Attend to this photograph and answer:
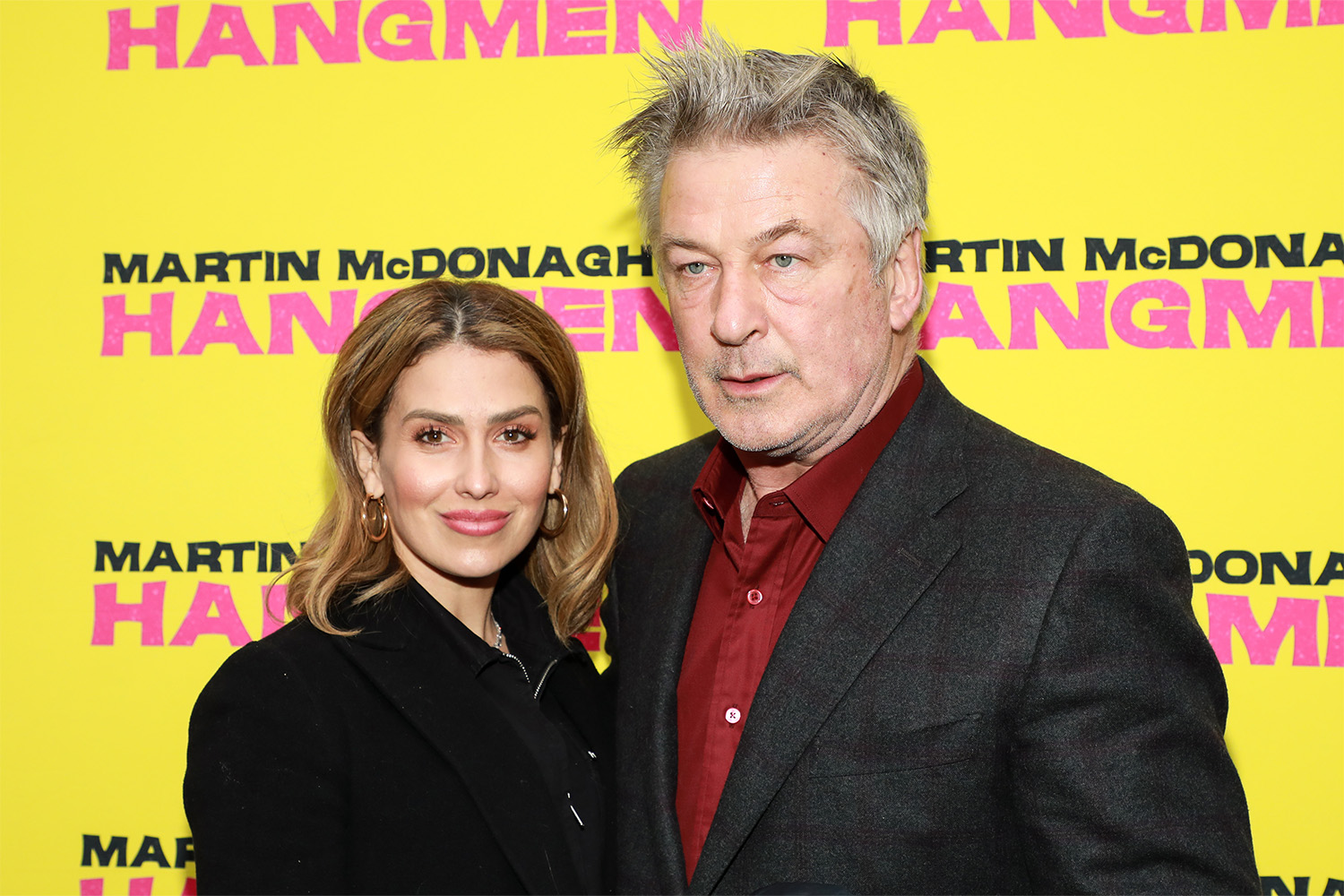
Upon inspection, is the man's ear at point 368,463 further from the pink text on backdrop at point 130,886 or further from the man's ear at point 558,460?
the pink text on backdrop at point 130,886

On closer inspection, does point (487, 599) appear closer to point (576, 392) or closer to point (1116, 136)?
point (576, 392)

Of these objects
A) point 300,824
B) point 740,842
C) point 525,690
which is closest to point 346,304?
point 525,690

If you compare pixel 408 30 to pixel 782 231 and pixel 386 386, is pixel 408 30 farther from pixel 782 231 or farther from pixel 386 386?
pixel 782 231

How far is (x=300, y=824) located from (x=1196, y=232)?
76.9 inches

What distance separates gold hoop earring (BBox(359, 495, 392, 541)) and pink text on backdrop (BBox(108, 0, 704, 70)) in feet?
3.59

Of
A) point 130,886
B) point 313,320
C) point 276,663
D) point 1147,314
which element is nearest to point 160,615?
point 130,886

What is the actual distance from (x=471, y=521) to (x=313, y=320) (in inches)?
35.6

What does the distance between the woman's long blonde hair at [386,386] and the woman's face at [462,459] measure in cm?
3

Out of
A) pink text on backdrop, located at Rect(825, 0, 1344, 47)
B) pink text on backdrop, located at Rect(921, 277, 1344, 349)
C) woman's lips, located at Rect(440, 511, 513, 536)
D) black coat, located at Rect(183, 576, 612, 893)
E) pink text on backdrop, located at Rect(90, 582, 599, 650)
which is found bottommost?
black coat, located at Rect(183, 576, 612, 893)

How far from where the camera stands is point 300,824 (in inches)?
58.1

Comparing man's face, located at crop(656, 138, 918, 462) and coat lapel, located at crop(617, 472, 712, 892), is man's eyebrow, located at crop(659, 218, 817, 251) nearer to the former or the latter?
man's face, located at crop(656, 138, 918, 462)

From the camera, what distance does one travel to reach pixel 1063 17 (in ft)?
7.09

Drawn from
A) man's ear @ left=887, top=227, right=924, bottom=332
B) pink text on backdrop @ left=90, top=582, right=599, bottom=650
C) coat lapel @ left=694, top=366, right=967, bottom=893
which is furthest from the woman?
pink text on backdrop @ left=90, top=582, right=599, bottom=650

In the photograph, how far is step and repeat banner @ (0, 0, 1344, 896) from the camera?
211cm
